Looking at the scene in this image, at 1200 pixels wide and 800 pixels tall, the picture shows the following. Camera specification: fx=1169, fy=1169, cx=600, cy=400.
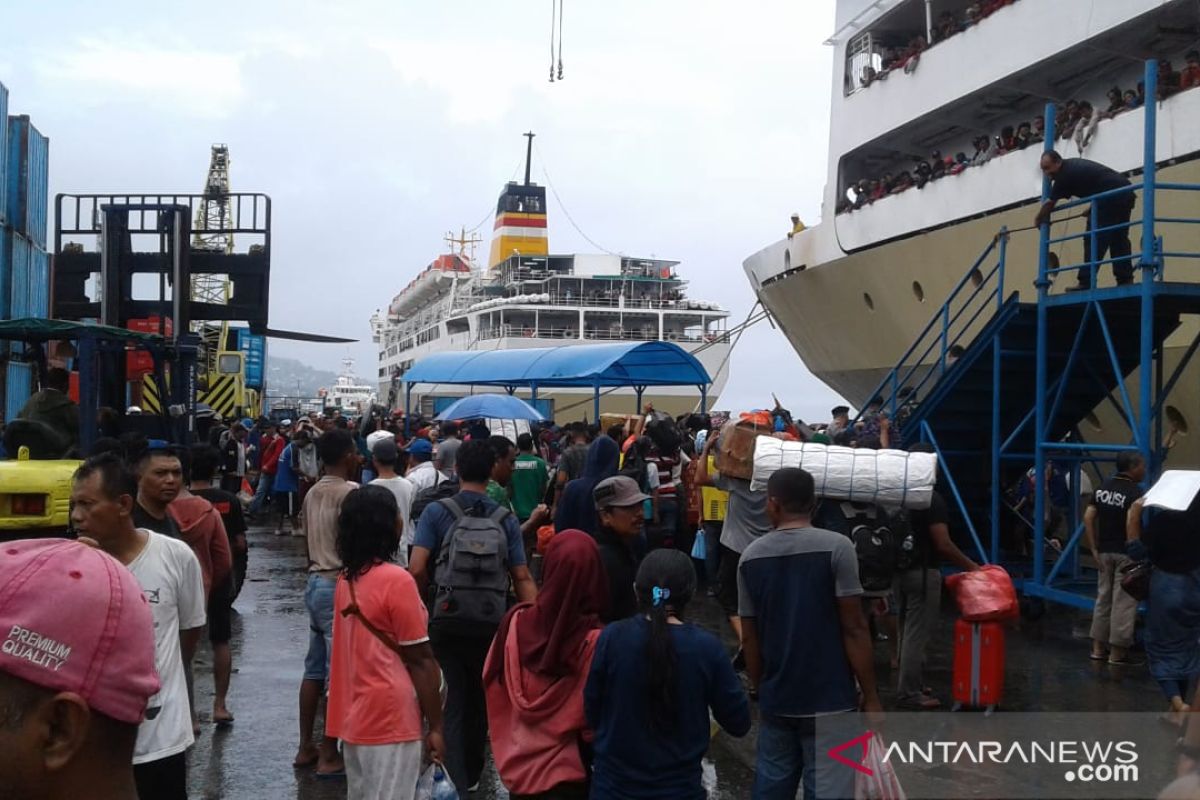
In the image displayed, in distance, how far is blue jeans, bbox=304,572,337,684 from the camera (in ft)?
18.9

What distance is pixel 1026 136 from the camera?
1434cm

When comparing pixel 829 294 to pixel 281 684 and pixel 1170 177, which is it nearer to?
pixel 1170 177

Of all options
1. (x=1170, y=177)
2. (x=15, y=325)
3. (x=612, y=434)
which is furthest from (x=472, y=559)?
(x=1170, y=177)

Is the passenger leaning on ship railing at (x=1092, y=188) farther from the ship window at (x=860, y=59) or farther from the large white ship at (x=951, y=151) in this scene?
the ship window at (x=860, y=59)

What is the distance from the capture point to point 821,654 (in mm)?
4078

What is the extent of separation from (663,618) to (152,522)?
2417 millimetres

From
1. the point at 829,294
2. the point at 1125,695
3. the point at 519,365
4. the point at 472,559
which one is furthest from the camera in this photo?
the point at 519,365

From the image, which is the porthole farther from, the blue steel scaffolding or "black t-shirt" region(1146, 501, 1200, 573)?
"black t-shirt" region(1146, 501, 1200, 573)

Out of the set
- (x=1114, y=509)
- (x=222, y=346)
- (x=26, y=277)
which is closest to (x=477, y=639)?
(x=1114, y=509)

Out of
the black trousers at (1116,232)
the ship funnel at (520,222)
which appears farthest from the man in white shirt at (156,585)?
the ship funnel at (520,222)

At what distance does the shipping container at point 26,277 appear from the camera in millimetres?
21302

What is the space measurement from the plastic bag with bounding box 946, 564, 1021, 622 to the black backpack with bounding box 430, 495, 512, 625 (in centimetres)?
286

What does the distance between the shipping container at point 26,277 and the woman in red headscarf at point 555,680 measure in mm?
19940

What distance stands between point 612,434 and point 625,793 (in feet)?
25.2
